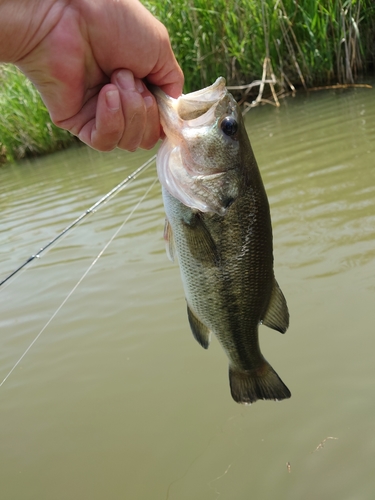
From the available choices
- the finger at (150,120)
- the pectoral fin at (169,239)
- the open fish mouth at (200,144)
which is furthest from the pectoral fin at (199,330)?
the finger at (150,120)

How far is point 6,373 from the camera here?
3.04 m

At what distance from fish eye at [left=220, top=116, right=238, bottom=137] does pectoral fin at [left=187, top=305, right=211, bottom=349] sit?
69cm

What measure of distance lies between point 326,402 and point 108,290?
6.44 feet

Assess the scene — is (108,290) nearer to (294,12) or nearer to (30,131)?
(294,12)

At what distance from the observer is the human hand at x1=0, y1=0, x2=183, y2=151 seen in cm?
164

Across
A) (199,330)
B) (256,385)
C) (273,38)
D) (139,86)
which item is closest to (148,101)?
(139,86)

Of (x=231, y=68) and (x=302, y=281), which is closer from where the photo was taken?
(x=302, y=281)

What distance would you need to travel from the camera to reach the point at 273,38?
896cm

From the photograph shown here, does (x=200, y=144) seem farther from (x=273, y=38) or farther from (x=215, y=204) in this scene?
(x=273, y=38)

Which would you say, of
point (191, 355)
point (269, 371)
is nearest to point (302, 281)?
point (191, 355)

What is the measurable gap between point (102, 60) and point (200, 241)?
734 mm

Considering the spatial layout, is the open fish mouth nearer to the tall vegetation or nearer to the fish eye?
the fish eye

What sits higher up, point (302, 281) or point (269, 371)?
point (269, 371)

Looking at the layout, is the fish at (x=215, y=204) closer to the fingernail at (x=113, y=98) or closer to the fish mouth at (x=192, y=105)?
the fish mouth at (x=192, y=105)
